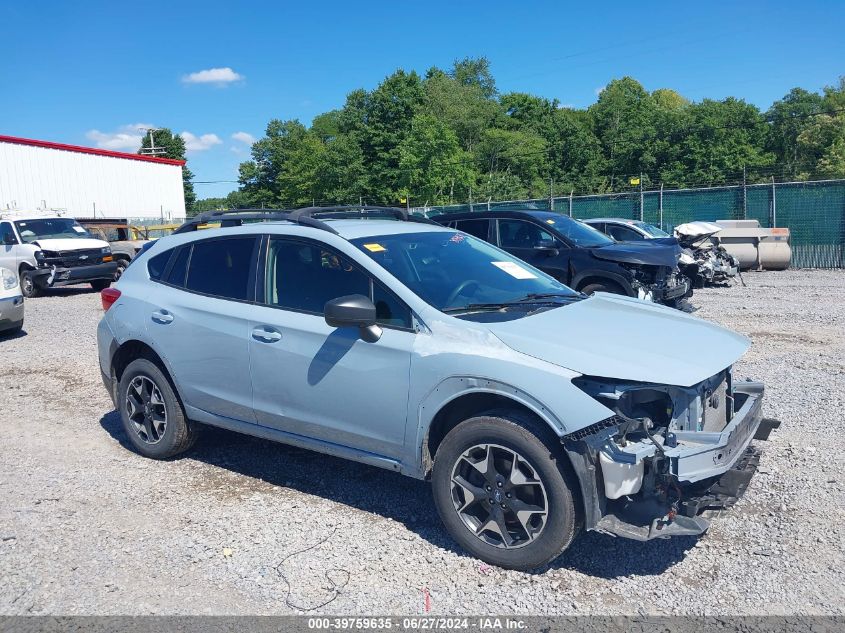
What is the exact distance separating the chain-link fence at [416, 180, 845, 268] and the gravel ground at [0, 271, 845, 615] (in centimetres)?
1530

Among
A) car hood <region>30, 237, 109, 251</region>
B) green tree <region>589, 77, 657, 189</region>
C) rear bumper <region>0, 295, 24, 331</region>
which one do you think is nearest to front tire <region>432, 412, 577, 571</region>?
rear bumper <region>0, 295, 24, 331</region>

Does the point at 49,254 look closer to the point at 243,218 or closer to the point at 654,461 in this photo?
the point at 243,218

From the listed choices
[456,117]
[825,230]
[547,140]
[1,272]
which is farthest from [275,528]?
[547,140]

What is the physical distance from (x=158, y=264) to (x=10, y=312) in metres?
6.79

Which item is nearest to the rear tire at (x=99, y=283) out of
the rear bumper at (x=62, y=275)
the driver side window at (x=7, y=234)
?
the rear bumper at (x=62, y=275)

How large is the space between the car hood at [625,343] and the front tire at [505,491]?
39cm

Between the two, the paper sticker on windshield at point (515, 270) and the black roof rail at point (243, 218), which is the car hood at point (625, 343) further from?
the black roof rail at point (243, 218)

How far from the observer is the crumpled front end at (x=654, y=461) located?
3.42 m

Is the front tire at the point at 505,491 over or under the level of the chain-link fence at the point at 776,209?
under

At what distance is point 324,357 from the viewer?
4.33m

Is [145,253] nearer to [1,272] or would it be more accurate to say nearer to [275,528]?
[275,528]

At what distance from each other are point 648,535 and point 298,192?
70.4 meters

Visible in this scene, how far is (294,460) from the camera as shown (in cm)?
557

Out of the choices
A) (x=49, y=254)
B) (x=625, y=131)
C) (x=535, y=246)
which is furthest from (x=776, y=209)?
(x=625, y=131)
